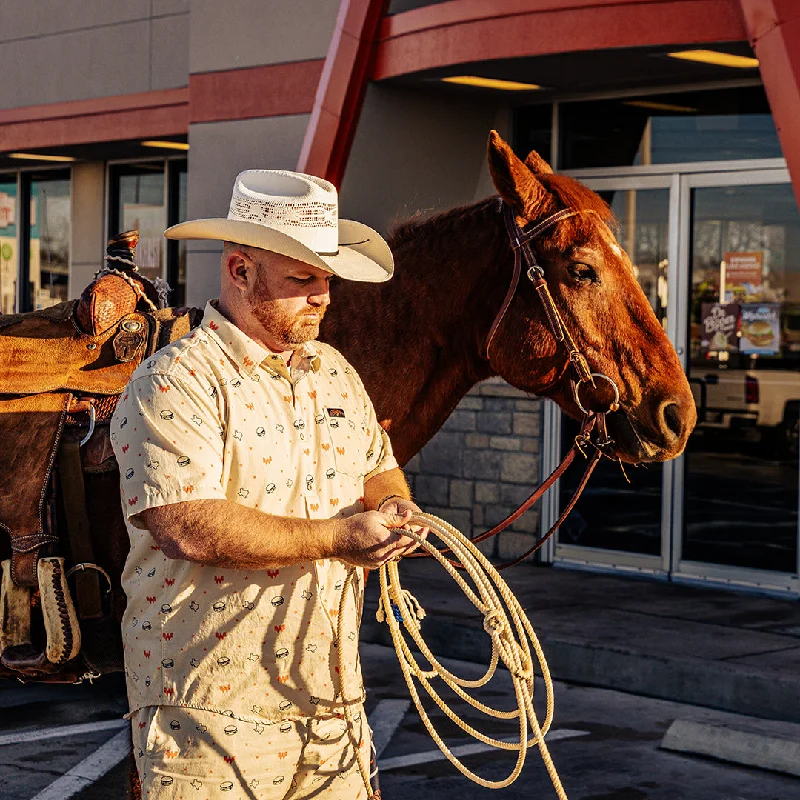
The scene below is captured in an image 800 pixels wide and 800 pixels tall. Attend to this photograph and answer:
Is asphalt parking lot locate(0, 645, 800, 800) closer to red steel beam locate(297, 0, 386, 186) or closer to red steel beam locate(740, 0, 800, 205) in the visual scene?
red steel beam locate(740, 0, 800, 205)

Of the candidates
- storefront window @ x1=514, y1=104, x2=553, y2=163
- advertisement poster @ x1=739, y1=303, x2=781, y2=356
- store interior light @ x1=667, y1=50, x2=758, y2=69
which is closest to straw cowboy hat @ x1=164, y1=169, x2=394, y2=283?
store interior light @ x1=667, y1=50, x2=758, y2=69

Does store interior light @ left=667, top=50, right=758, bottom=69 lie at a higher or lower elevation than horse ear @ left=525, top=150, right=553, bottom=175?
higher

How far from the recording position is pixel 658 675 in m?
7.09

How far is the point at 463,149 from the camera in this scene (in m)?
9.39

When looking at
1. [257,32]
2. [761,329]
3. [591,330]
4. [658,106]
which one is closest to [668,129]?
[658,106]

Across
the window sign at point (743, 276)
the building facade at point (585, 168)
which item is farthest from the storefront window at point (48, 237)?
the window sign at point (743, 276)

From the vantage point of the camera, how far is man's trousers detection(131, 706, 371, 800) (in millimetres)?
2754

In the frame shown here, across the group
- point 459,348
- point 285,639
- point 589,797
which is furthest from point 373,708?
point 285,639

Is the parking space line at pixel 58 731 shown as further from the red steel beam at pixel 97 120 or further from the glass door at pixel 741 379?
the red steel beam at pixel 97 120

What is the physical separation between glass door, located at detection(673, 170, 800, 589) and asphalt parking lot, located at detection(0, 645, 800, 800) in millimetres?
2275

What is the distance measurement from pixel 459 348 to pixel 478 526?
581 centimetres

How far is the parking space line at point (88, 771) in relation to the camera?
544cm

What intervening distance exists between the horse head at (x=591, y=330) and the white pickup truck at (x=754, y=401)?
16.8ft

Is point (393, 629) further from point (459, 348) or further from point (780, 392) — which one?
point (780, 392)
